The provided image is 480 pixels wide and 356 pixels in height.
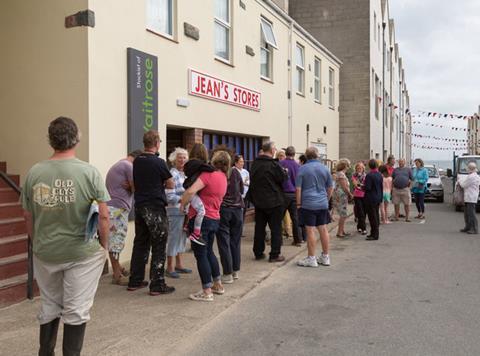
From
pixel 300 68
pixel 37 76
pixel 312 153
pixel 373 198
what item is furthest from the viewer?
pixel 300 68

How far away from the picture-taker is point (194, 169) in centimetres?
540

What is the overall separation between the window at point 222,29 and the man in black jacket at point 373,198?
403 cm

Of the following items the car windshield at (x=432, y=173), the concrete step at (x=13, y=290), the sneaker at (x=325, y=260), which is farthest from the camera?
the car windshield at (x=432, y=173)

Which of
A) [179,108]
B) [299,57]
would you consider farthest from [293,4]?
[179,108]

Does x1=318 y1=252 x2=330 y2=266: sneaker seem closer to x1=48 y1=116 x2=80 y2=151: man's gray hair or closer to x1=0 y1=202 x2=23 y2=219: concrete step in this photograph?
x1=0 y1=202 x2=23 y2=219: concrete step

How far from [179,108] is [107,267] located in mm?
3259

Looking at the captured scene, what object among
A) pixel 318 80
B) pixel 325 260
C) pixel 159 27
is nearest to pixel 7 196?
pixel 159 27

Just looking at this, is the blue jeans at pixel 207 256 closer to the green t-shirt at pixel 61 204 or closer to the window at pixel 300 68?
the green t-shirt at pixel 61 204

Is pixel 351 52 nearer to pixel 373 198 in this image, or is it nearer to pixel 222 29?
pixel 222 29

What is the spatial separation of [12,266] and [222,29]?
280 inches

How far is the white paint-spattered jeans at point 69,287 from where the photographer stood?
3.27 m

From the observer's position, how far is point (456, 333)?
4.40 metres

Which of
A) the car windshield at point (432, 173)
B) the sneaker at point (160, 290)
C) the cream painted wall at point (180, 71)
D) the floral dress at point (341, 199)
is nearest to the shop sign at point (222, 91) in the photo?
the cream painted wall at point (180, 71)

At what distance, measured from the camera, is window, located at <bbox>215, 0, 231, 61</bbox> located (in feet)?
34.2
